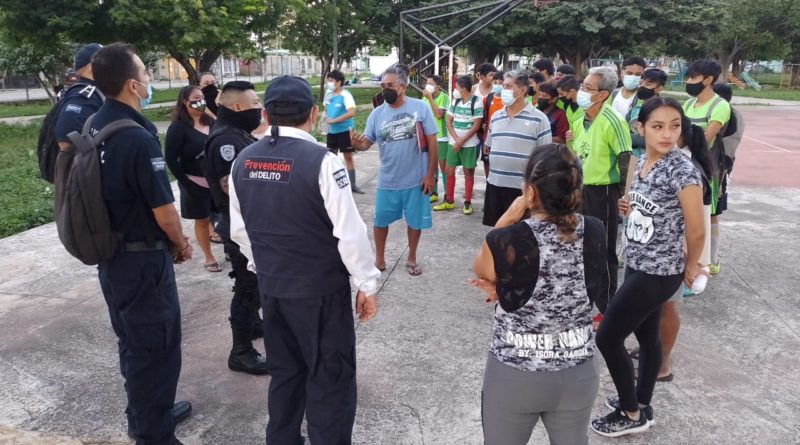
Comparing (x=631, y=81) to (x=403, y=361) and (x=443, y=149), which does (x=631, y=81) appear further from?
(x=403, y=361)

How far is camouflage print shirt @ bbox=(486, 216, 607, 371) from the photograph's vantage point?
77.1 inches

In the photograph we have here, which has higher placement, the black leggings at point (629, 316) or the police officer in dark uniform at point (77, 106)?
the police officer in dark uniform at point (77, 106)

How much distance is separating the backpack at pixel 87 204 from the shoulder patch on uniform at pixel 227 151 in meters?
0.74

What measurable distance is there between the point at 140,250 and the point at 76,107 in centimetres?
145

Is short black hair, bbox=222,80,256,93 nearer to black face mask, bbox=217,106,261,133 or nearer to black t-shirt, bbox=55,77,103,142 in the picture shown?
black face mask, bbox=217,106,261,133

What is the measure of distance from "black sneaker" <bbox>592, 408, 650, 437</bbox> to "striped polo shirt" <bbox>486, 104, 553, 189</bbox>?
2.19 metres

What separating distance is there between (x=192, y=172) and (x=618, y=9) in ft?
80.4

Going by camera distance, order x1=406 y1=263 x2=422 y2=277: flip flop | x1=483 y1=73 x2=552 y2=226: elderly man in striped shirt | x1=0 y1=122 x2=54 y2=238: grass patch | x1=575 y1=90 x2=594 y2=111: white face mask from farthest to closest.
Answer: x1=0 y1=122 x2=54 y2=238: grass patch → x1=406 y1=263 x2=422 y2=277: flip flop → x1=483 y1=73 x2=552 y2=226: elderly man in striped shirt → x1=575 y1=90 x2=594 y2=111: white face mask

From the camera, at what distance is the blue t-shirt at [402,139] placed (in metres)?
4.99

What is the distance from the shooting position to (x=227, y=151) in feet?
11.1

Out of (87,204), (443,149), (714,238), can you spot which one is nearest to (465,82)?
(443,149)

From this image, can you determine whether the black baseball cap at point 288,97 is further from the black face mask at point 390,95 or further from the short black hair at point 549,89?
the short black hair at point 549,89

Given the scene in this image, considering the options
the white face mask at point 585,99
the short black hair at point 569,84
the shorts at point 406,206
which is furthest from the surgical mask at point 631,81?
the shorts at point 406,206

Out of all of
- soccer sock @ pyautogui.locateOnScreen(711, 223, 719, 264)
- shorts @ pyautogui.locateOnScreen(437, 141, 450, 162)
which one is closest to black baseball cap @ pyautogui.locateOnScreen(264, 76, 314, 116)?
soccer sock @ pyautogui.locateOnScreen(711, 223, 719, 264)
